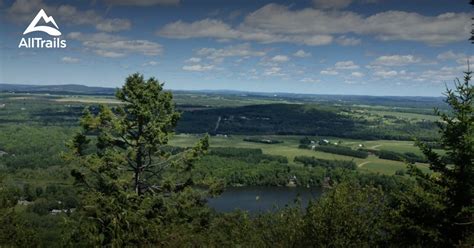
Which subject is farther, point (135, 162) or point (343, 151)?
point (343, 151)

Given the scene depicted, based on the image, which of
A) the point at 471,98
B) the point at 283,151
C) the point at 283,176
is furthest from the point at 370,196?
the point at 283,151

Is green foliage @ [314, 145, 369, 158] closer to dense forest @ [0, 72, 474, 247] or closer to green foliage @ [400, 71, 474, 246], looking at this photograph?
dense forest @ [0, 72, 474, 247]

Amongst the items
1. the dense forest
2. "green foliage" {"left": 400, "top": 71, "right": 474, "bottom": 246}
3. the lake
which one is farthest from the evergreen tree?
the lake

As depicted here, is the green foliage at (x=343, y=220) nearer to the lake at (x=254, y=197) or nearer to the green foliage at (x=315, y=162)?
the lake at (x=254, y=197)

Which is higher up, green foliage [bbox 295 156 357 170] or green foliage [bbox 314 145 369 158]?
green foliage [bbox 314 145 369 158]

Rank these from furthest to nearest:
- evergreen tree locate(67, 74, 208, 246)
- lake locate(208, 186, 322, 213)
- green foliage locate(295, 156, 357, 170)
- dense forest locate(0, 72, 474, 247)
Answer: green foliage locate(295, 156, 357, 170)
lake locate(208, 186, 322, 213)
evergreen tree locate(67, 74, 208, 246)
dense forest locate(0, 72, 474, 247)

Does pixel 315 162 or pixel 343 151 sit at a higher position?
pixel 343 151

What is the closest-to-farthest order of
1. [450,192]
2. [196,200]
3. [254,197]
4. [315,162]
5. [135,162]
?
[450,192]
[135,162]
[196,200]
[254,197]
[315,162]

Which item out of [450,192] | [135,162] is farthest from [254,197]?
[450,192]

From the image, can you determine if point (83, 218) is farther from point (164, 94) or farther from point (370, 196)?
point (370, 196)

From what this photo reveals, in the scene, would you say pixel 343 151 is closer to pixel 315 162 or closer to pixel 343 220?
pixel 315 162
